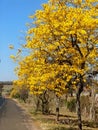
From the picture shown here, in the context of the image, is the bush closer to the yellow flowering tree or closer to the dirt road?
the dirt road

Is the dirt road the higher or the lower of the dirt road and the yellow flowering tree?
the lower

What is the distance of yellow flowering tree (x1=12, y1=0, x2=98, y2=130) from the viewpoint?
22.4 m

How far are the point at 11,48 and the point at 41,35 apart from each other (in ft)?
10.3

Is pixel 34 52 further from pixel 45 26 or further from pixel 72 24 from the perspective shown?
pixel 72 24

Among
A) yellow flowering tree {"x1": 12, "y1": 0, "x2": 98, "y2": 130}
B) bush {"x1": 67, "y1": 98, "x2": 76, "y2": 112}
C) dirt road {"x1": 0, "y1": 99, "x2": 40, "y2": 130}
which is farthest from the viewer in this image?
bush {"x1": 67, "y1": 98, "x2": 76, "y2": 112}

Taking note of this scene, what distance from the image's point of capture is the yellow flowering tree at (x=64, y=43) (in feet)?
73.5

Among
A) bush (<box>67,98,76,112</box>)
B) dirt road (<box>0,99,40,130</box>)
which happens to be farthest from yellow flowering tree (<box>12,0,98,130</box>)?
bush (<box>67,98,76,112</box>)

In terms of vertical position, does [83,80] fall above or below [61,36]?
below

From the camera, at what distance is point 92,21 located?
856 inches

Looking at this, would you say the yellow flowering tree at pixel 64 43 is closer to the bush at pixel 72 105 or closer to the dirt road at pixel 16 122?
the dirt road at pixel 16 122

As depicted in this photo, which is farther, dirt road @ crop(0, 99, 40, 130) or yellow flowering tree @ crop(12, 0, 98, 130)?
dirt road @ crop(0, 99, 40, 130)

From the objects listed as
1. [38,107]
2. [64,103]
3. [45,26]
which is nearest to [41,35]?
[45,26]

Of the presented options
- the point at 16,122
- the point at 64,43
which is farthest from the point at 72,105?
the point at 64,43

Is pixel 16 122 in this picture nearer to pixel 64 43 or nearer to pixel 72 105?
pixel 64 43
